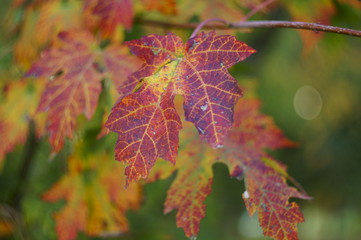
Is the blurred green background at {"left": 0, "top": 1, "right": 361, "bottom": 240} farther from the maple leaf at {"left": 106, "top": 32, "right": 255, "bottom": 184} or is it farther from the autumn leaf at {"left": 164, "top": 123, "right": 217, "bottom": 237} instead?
the maple leaf at {"left": 106, "top": 32, "right": 255, "bottom": 184}

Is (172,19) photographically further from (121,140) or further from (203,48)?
(121,140)

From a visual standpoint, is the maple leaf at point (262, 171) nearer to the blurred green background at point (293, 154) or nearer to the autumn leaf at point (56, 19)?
the blurred green background at point (293, 154)

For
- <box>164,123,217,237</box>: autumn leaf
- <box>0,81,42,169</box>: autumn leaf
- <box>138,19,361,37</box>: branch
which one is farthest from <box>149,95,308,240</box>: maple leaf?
<box>0,81,42,169</box>: autumn leaf

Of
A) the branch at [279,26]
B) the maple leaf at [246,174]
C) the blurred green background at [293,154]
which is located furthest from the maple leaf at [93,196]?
the branch at [279,26]

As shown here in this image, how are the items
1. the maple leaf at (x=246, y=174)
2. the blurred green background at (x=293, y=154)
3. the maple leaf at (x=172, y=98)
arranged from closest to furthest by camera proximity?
1. the maple leaf at (x=172, y=98)
2. the maple leaf at (x=246, y=174)
3. the blurred green background at (x=293, y=154)

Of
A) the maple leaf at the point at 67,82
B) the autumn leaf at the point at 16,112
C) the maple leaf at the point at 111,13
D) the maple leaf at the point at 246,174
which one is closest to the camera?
the maple leaf at the point at 246,174

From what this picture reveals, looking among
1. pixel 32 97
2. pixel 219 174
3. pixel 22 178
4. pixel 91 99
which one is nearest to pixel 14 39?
pixel 32 97

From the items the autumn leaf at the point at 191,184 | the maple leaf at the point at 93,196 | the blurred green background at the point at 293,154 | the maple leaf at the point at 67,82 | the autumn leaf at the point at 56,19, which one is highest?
the autumn leaf at the point at 56,19

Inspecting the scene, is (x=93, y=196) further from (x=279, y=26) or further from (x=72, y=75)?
(x=279, y=26)
